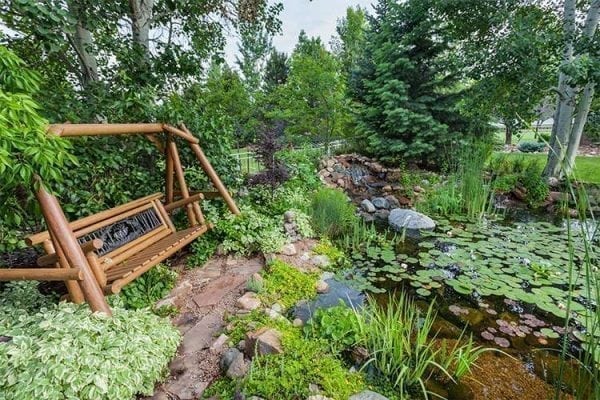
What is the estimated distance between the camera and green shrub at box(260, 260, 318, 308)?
2.48 m

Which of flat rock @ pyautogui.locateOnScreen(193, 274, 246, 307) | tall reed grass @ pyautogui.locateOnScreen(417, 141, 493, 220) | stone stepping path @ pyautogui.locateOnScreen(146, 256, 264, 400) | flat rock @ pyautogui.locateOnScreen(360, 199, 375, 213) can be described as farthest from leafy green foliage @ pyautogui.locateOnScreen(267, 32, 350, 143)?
flat rock @ pyautogui.locateOnScreen(193, 274, 246, 307)

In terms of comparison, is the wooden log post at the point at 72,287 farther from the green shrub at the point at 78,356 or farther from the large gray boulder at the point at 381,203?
the large gray boulder at the point at 381,203

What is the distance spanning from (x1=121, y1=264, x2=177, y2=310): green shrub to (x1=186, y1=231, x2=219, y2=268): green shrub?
0.28 metres

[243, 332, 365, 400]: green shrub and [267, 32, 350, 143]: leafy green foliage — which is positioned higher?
[267, 32, 350, 143]: leafy green foliage

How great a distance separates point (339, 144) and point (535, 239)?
6.12 meters

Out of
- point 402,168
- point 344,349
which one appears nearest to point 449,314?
point 344,349

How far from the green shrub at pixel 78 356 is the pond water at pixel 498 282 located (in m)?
1.97

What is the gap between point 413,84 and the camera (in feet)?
23.0


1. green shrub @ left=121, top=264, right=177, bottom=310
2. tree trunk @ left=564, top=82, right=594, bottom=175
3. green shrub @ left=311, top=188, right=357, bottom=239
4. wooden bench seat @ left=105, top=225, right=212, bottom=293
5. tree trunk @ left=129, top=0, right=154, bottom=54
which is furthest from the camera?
tree trunk @ left=564, top=82, right=594, bottom=175

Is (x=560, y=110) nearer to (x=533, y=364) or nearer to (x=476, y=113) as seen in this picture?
(x=476, y=113)

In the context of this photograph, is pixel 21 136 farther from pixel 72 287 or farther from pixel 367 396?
pixel 367 396

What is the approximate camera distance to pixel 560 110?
18.3 feet

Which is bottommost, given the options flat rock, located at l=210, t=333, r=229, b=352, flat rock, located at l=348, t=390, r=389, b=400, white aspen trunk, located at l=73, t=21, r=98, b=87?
flat rock, located at l=348, t=390, r=389, b=400

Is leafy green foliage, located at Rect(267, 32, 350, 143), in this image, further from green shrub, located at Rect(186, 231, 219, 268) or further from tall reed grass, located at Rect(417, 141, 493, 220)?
green shrub, located at Rect(186, 231, 219, 268)
